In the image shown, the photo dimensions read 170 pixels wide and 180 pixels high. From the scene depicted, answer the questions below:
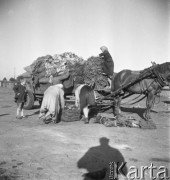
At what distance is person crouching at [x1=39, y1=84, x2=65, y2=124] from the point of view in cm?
823

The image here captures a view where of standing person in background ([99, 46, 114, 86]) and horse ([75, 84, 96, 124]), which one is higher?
standing person in background ([99, 46, 114, 86])

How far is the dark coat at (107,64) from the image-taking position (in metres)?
9.57

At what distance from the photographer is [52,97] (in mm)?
8273

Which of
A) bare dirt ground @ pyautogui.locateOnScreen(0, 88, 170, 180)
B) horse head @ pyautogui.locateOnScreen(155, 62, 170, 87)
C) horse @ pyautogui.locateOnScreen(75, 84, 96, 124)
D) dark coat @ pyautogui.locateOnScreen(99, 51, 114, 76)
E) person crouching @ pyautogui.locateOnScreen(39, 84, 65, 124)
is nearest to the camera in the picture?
bare dirt ground @ pyautogui.locateOnScreen(0, 88, 170, 180)

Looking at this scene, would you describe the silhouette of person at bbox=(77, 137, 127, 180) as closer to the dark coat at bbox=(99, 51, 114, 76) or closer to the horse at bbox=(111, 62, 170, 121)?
the horse at bbox=(111, 62, 170, 121)

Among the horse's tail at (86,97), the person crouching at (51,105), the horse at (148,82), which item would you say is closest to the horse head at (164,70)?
the horse at (148,82)

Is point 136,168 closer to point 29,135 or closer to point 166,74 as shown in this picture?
point 29,135

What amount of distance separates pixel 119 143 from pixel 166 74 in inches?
164

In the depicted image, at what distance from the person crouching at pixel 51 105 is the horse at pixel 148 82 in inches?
109

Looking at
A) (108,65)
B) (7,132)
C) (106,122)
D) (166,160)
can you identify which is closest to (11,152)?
(7,132)

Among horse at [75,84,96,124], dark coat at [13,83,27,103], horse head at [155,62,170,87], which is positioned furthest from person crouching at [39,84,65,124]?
horse head at [155,62,170,87]

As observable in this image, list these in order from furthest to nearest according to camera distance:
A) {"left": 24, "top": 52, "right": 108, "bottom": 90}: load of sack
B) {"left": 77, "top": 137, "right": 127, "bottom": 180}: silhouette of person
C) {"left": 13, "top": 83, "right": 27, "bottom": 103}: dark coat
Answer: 1. {"left": 24, "top": 52, "right": 108, "bottom": 90}: load of sack
2. {"left": 13, "top": 83, "right": 27, "bottom": 103}: dark coat
3. {"left": 77, "top": 137, "right": 127, "bottom": 180}: silhouette of person

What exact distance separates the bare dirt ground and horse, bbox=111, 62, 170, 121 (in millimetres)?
1691

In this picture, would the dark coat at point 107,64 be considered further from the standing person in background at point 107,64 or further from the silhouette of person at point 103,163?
the silhouette of person at point 103,163
